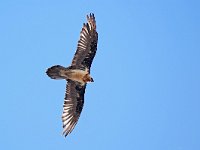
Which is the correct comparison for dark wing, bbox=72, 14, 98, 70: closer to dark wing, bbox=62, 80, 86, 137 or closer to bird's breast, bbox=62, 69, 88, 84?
bird's breast, bbox=62, 69, 88, 84

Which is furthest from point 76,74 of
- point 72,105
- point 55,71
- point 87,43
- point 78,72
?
point 72,105

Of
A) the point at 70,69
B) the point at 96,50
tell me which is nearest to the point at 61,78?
the point at 70,69

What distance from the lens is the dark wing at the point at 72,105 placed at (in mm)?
18938

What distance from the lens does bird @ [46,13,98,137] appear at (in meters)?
18.3

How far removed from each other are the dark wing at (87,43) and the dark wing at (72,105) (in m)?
1.08

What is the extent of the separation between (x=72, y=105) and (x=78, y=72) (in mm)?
1785

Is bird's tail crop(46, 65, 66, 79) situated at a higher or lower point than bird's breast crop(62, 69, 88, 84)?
lower

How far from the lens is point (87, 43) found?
18.5 metres

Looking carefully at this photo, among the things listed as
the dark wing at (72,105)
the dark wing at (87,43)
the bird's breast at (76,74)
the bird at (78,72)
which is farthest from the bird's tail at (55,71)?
the dark wing at (72,105)

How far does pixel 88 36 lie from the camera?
18.5 metres

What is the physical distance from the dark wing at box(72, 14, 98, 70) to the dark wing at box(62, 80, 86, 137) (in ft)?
3.55

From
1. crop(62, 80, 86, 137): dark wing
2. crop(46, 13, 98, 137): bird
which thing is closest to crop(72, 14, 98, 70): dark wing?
crop(46, 13, 98, 137): bird

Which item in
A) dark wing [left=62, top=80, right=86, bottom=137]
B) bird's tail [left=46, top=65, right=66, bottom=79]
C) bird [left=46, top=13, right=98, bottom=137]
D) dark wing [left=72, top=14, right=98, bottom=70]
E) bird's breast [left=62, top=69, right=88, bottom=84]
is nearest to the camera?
bird's tail [left=46, top=65, right=66, bottom=79]

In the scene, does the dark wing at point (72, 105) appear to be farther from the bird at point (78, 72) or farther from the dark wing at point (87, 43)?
the dark wing at point (87, 43)
